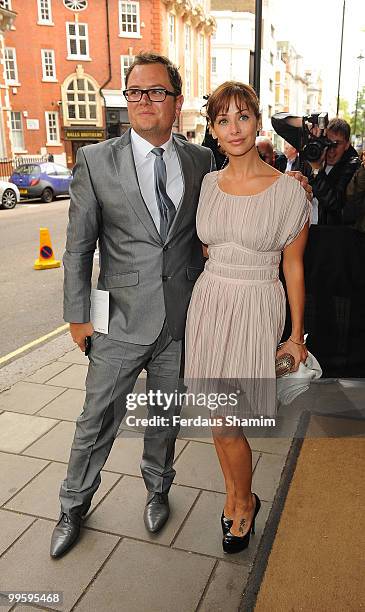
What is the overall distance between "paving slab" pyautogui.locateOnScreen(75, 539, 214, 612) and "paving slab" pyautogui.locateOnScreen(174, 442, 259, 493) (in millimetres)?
550

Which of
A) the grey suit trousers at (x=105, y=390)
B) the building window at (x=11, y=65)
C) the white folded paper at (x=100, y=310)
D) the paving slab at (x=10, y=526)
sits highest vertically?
the building window at (x=11, y=65)

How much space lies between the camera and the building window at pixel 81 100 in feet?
111

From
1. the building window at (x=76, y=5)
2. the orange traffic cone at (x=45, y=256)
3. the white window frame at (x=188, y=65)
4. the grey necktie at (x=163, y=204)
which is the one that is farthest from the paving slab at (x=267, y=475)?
the white window frame at (x=188, y=65)

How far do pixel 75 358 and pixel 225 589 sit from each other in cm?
292

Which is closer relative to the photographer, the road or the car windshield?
the road

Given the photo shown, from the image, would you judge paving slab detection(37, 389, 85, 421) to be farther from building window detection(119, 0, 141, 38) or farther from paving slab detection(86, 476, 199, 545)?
building window detection(119, 0, 141, 38)

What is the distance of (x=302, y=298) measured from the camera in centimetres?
224

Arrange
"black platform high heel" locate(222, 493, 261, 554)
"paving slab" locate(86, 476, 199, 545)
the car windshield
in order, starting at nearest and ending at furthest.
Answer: "black platform high heel" locate(222, 493, 261, 554) → "paving slab" locate(86, 476, 199, 545) → the car windshield

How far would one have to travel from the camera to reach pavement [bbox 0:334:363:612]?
219cm

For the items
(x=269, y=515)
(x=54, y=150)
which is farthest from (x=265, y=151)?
(x=54, y=150)

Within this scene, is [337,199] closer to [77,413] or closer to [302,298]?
[302,298]

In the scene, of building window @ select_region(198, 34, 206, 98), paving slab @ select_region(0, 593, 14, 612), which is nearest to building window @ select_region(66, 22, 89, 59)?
building window @ select_region(198, 34, 206, 98)

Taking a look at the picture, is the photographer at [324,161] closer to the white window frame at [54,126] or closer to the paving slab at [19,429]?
the paving slab at [19,429]

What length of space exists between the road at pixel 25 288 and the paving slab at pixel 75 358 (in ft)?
2.18
